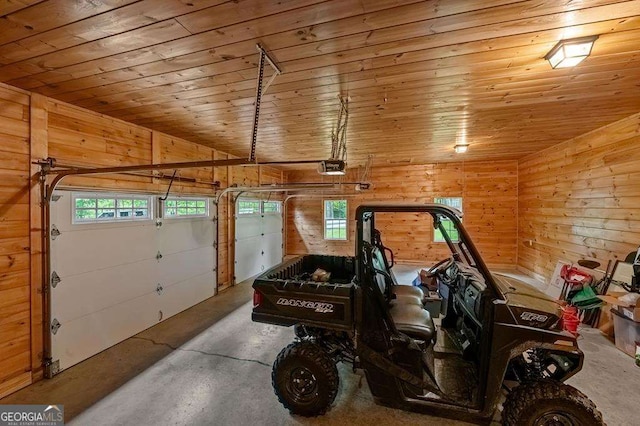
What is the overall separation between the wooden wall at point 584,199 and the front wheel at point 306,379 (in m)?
4.18

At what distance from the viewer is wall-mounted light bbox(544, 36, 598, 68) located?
173cm

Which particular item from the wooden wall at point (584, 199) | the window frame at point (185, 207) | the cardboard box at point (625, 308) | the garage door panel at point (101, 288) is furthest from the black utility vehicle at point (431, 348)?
the wooden wall at point (584, 199)

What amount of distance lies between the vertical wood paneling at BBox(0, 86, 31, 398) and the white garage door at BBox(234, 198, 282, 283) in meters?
3.38

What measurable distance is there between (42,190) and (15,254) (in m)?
0.63

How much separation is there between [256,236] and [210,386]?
13.7 feet

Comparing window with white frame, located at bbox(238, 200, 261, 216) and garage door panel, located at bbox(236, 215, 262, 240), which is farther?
window with white frame, located at bbox(238, 200, 261, 216)

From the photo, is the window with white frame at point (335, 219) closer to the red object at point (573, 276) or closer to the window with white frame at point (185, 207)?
the window with white frame at point (185, 207)

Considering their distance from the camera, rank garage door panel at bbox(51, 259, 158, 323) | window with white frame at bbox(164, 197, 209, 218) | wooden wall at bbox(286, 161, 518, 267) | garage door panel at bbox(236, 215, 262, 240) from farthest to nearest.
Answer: wooden wall at bbox(286, 161, 518, 267) → garage door panel at bbox(236, 215, 262, 240) → window with white frame at bbox(164, 197, 209, 218) → garage door panel at bbox(51, 259, 158, 323)

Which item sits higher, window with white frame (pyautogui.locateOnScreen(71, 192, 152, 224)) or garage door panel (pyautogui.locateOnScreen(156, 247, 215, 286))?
window with white frame (pyautogui.locateOnScreen(71, 192, 152, 224))

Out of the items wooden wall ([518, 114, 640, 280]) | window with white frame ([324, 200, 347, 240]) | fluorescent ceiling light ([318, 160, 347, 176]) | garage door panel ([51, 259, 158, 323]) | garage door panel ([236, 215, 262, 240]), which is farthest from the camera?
window with white frame ([324, 200, 347, 240])

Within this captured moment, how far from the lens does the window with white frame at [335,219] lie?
8109 millimetres

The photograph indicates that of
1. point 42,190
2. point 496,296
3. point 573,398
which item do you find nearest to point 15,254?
point 42,190

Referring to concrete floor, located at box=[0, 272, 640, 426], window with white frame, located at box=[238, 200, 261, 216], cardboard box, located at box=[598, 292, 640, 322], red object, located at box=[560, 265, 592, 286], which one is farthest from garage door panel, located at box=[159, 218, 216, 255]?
red object, located at box=[560, 265, 592, 286]

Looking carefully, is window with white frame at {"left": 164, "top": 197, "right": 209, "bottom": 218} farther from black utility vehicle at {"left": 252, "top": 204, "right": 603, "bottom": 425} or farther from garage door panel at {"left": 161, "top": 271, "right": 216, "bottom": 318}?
black utility vehicle at {"left": 252, "top": 204, "right": 603, "bottom": 425}
